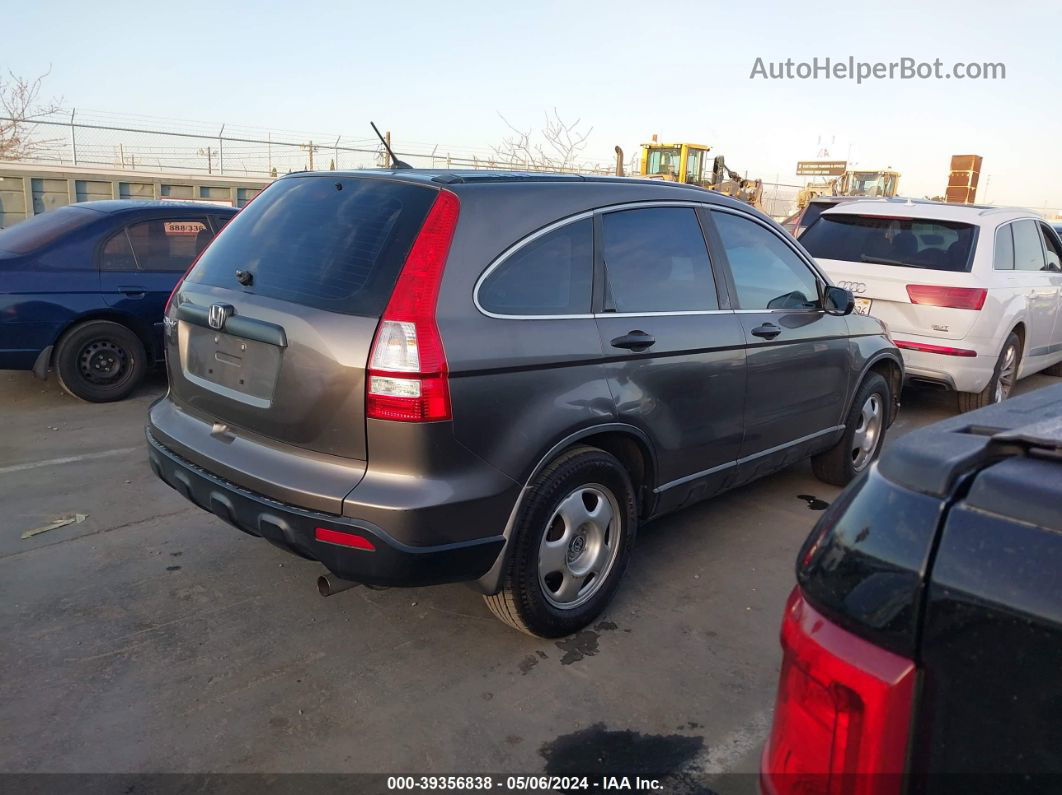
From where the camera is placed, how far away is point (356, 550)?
275cm

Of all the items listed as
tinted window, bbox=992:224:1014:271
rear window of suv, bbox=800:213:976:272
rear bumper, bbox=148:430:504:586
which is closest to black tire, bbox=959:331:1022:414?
tinted window, bbox=992:224:1014:271

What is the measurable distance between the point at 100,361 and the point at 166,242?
45.3 inches

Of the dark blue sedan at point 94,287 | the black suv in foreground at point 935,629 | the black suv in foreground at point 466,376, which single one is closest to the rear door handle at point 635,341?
the black suv in foreground at point 466,376

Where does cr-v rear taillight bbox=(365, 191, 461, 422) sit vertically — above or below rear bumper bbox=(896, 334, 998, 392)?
above

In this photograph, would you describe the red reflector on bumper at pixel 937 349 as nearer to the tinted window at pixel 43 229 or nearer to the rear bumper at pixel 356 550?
the rear bumper at pixel 356 550

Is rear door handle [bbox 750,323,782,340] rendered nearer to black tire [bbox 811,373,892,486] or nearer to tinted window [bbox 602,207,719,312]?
tinted window [bbox 602,207,719,312]

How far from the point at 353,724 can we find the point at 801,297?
126 inches

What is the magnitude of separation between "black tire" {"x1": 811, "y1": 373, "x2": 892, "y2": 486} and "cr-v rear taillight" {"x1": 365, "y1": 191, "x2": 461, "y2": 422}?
3205 mm

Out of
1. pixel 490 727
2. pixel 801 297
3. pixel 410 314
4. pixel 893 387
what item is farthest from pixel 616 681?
pixel 893 387

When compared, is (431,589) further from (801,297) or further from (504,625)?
(801,297)

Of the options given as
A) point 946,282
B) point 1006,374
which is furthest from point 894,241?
point 1006,374

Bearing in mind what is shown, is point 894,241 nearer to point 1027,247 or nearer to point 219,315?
point 1027,247

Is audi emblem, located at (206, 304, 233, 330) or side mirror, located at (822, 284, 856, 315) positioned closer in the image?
audi emblem, located at (206, 304, 233, 330)

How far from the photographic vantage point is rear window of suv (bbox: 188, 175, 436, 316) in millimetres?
2871
